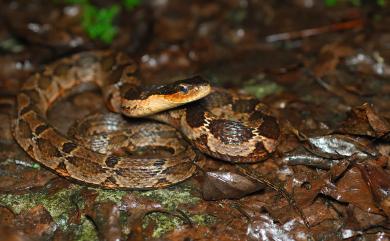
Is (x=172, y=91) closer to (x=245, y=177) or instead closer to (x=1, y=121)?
(x=245, y=177)

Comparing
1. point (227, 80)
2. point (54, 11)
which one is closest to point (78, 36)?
point (54, 11)

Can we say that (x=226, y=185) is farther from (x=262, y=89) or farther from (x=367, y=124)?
(x=262, y=89)

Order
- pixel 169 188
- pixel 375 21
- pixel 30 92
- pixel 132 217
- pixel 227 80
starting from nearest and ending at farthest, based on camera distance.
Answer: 1. pixel 132 217
2. pixel 169 188
3. pixel 30 92
4. pixel 227 80
5. pixel 375 21

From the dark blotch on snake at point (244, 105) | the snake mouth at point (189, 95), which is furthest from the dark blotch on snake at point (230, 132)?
the dark blotch on snake at point (244, 105)

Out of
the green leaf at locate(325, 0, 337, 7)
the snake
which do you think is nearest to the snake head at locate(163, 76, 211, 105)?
the snake

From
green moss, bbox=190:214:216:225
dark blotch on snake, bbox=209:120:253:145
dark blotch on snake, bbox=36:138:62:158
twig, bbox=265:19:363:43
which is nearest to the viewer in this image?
green moss, bbox=190:214:216:225

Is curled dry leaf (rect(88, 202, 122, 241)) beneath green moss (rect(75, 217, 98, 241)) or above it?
above

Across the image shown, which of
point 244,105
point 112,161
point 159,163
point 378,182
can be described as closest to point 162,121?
point 159,163

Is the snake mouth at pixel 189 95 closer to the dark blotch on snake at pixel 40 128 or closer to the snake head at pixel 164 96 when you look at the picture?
the snake head at pixel 164 96

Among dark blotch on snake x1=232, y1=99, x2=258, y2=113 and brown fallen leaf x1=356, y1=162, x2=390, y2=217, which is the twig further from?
brown fallen leaf x1=356, y1=162, x2=390, y2=217
